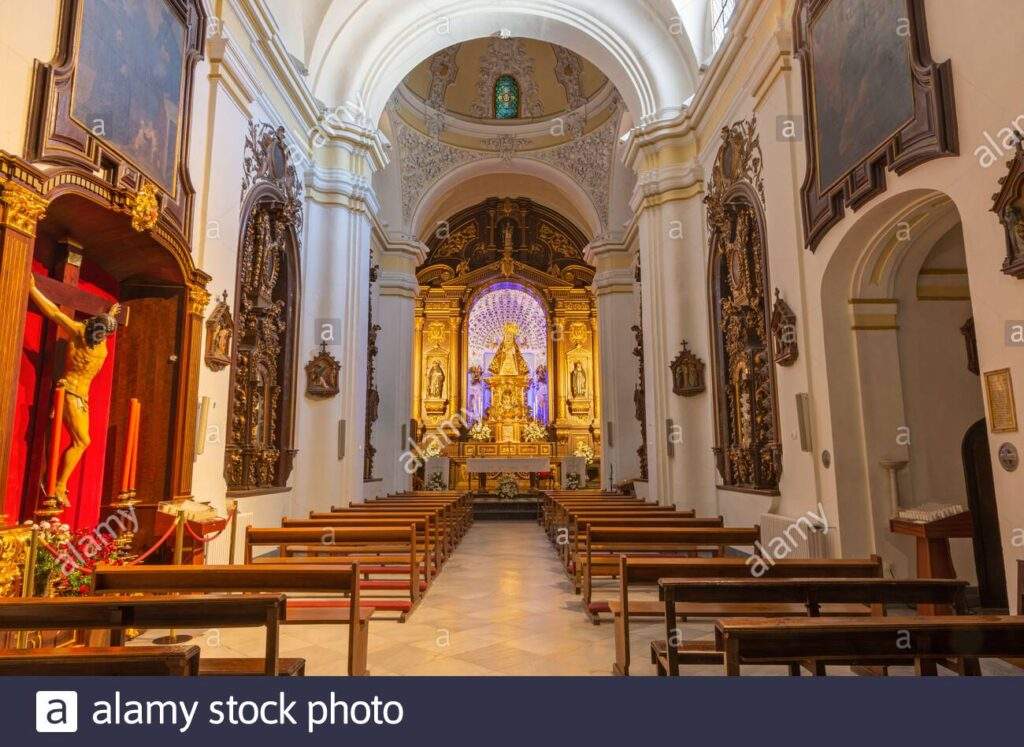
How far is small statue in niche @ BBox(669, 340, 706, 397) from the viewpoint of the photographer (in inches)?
372

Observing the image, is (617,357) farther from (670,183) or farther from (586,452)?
(670,183)

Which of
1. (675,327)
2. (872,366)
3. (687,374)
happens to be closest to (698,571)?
(872,366)

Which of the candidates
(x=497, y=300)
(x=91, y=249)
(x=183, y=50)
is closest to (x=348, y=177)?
(x=183, y=50)

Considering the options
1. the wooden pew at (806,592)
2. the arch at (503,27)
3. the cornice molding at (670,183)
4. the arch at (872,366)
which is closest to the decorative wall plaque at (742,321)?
the cornice molding at (670,183)

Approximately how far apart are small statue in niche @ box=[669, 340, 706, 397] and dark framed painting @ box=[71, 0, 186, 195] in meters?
6.94

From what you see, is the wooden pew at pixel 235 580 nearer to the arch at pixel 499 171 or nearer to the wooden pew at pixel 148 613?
the wooden pew at pixel 148 613

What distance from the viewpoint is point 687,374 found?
9508 millimetres

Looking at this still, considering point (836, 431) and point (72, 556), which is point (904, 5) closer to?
point (836, 431)

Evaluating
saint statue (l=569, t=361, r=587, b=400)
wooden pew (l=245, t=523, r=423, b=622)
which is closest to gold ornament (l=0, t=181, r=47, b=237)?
wooden pew (l=245, t=523, r=423, b=622)

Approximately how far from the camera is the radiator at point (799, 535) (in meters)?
5.86

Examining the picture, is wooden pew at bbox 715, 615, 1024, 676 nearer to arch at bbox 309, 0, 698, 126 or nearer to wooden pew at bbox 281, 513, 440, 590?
wooden pew at bbox 281, 513, 440, 590

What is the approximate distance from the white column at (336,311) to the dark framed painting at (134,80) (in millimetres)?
3883

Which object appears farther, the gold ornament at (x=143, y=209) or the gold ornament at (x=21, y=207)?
the gold ornament at (x=143, y=209)

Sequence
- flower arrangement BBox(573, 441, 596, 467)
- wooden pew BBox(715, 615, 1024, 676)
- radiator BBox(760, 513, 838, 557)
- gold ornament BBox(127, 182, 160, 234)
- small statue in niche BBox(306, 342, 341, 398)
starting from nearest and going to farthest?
wooden pew BBox(715, 615, 1024, 676), gold ornament BBox(127, 182, 160, 234), radiator BBox(760, 513, 838, 557), small statue in niche BBox(306, 342, 341, 398), flower arrangement BBox(573, 441, 596, 467)
